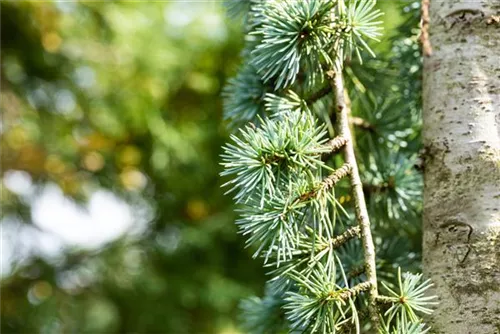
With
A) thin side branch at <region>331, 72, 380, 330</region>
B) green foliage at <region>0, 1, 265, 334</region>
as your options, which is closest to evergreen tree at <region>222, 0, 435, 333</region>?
thin side branch at <region>331, 72, 380, 330</region>

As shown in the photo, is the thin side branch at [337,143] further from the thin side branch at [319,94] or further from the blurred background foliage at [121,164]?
the blurred background foliage at [121,164]

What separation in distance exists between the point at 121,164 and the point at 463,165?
2.28 meters

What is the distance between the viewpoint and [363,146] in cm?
93

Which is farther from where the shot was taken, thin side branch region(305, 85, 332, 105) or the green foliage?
the green foliage

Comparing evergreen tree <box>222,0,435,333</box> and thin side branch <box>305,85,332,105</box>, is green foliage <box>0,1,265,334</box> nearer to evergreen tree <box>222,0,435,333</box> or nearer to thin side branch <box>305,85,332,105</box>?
evergreen tree <box>222,0,435,333</box>

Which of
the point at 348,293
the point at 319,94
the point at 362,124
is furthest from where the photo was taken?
the point at 362,124

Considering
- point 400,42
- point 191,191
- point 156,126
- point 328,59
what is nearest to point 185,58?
point 156,126

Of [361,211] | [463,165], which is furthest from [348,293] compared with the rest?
[463,165]

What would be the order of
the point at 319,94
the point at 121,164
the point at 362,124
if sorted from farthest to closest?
the point at 121,164, the point at 362,124, the point at 319,94

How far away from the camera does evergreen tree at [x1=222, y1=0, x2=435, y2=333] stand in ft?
2.07

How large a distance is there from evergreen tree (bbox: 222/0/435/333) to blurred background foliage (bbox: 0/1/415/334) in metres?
1.78

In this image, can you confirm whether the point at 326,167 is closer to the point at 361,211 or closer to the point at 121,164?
the point at 361,211

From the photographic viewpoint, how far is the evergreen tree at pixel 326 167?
63 centimetres

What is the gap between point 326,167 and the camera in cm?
65
